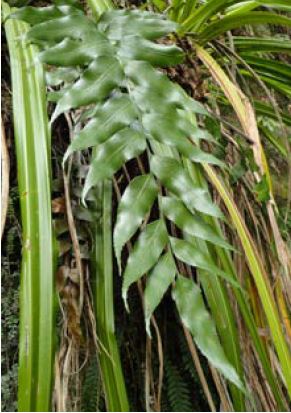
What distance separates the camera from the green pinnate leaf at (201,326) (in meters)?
0.39

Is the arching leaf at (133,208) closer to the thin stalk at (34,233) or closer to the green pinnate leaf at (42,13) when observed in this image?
the thin stalk at (34,233)

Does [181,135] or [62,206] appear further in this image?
[62,206]

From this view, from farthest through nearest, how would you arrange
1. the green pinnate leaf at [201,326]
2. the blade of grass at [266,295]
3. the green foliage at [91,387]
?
the green foliage at [91,387]
the blade of grass at [266,295]
the green pinnate leaf at [201,326]

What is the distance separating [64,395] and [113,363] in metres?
0.10

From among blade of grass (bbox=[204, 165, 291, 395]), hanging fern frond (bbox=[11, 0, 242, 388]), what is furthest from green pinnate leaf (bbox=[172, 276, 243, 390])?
blade of grass (bbox=[204, 165, 291, 395])

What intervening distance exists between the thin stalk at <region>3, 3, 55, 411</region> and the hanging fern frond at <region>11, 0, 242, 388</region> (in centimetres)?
5

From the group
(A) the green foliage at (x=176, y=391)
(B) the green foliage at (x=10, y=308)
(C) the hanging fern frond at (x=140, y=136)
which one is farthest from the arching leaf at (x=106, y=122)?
(A) the green foliage at (x=176, y=391)

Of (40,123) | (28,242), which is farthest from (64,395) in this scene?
(40,123)

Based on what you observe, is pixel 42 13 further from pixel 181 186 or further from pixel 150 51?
pixel 181 186

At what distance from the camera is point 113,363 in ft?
1.64

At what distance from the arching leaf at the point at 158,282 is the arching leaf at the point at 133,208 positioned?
4 centimetres

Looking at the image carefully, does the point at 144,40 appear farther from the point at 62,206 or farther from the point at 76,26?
the point at 62,206

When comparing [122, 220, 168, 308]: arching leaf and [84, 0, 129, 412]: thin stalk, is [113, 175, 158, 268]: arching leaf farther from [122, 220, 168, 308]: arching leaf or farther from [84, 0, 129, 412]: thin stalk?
[84, 0, 129, 412]: thin stalk

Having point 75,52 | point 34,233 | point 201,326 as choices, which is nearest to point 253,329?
point 201,326
